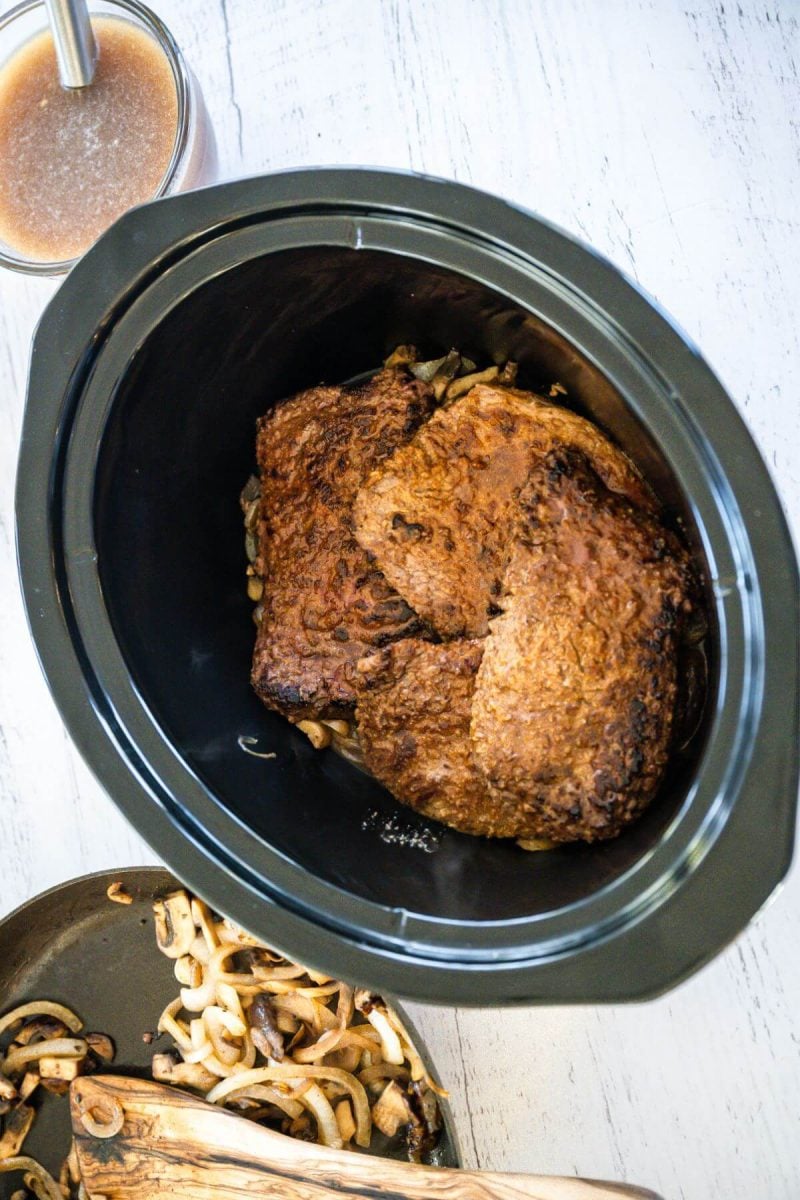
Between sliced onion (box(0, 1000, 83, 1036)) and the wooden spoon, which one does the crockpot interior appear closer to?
the wooden spoon

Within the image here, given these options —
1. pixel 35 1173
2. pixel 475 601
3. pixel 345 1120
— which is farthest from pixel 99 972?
pixel 475 601

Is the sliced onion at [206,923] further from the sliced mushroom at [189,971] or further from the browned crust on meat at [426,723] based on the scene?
the browned crust on meat at [426,723]

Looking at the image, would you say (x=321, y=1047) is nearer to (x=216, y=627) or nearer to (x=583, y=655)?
(x=216, y=627)

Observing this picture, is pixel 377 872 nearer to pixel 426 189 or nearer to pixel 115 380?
pixel 115 380

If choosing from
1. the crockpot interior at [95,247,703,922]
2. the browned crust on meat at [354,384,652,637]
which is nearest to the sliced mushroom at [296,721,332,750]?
the crockpot interior at [95,247,703,922]

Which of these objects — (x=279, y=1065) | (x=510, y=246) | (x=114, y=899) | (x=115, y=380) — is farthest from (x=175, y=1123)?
(x=510, y=246)

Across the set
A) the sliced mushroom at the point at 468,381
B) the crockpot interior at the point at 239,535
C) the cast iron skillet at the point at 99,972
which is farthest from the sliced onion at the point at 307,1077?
the sliced mushroom at the point at 468,381
